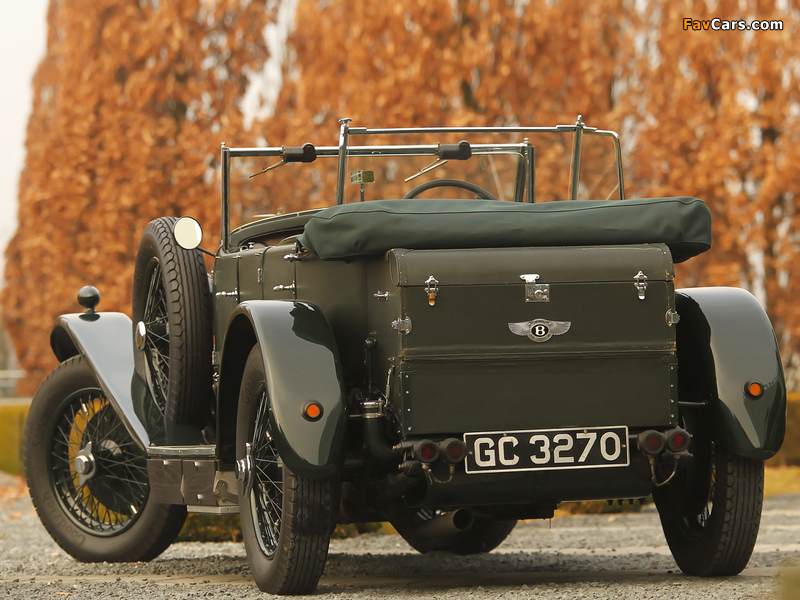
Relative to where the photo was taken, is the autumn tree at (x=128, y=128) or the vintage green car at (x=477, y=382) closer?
the vintage green car at (x=477, y=382)

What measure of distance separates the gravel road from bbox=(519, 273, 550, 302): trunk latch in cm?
111

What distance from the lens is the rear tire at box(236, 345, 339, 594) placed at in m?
4.59

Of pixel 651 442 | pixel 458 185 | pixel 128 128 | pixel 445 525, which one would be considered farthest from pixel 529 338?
pixel 128 128

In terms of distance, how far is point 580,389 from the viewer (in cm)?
460

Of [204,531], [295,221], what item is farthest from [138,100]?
[295,221]

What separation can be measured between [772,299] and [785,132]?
2.09m

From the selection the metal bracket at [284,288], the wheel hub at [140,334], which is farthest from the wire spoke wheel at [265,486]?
the wheel hub at [140,334]

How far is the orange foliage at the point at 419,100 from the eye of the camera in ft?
49.8

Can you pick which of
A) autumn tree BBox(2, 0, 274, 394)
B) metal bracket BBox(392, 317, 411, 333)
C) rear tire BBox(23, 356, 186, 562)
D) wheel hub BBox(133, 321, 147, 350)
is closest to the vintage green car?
metal bracket BBox(392, 317, 411, 333)

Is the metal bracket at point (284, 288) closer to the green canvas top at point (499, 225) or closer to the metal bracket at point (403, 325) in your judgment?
the green canvas top at point (499, 225)

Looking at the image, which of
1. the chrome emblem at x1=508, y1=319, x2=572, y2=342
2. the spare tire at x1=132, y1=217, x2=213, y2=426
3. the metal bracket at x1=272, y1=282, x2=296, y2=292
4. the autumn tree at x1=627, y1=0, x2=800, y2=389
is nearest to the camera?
the chrome emblem at x1=508, y1=319, x2=572, y2=342

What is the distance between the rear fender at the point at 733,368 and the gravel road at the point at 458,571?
0.59 meters

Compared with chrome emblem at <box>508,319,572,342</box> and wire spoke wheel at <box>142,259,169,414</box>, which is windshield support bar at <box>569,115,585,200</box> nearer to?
chrome emblem at <box>508,319,572,342</box>

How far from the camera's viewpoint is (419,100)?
49.6ft
